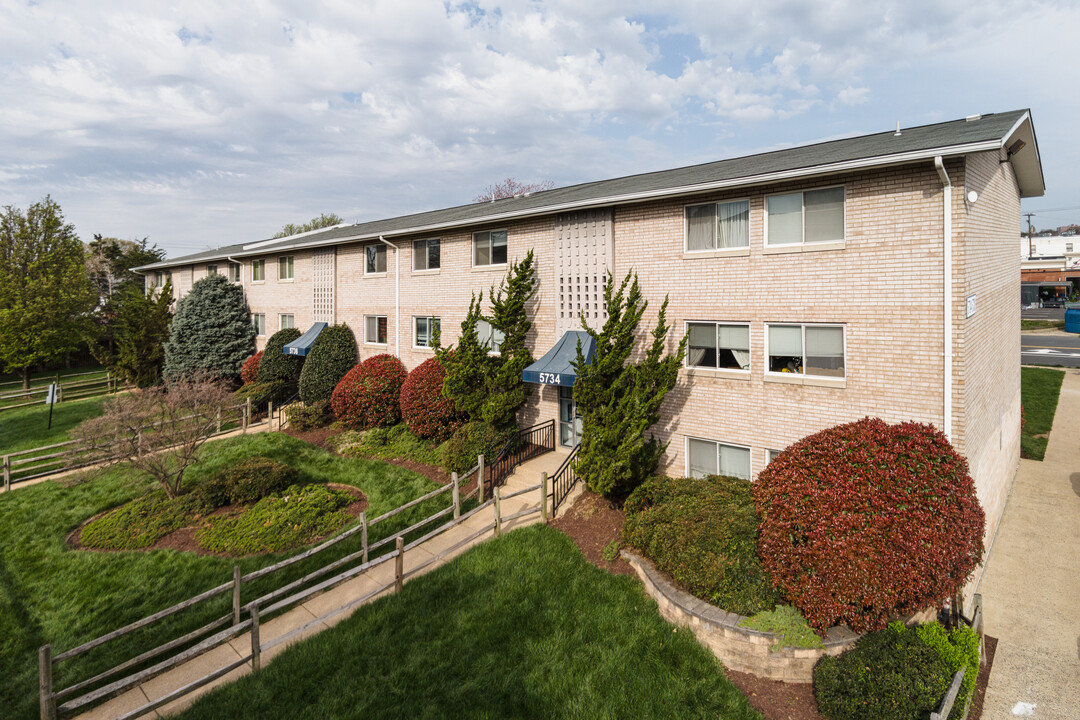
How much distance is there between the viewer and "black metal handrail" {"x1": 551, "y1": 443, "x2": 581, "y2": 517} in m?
12.3

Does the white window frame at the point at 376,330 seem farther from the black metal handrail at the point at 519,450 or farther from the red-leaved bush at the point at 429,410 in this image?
the black metal handrail at the point at 519,450

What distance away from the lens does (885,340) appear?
9945 millimetres

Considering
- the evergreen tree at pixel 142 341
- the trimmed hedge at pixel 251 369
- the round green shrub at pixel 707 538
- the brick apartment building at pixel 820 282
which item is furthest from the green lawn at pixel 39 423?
the round green shrub at pixel 707 538

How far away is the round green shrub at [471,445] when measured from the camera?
14508 mm

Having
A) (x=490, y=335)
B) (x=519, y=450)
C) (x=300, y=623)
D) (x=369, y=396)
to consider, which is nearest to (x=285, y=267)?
(x=369, y=396)

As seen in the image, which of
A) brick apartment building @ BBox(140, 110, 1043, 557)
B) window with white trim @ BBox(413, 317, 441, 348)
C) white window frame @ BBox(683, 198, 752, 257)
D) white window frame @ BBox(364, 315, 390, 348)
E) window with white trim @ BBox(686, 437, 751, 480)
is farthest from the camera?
white window frame @ BBox(364, 315, 390, 348)

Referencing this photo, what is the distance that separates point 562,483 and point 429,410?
5.71 meters

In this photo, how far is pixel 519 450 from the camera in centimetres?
1593

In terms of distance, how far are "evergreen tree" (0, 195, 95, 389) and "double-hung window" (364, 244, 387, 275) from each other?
20.2 metres

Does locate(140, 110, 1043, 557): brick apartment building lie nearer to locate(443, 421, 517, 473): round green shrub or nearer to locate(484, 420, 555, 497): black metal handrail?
locate(484, 420, 555, 497): black metal handrail

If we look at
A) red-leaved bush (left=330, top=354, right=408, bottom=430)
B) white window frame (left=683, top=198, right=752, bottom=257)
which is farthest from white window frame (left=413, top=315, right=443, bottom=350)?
white window frame (left=683, top=198, right=752, bottom=257)

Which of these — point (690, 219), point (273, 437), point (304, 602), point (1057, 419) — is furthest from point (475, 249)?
point (1057, 419)

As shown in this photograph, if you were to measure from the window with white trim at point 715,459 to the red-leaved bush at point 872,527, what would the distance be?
370cm

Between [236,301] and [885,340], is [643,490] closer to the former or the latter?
[885,340]
